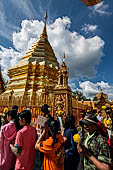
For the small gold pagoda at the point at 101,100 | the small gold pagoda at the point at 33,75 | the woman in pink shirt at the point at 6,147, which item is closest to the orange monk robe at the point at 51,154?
the woman in pink shirt at the point at 6,147

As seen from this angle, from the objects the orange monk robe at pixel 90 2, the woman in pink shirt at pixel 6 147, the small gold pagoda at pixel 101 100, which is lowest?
the woman in pink shirt at pixel 6 147

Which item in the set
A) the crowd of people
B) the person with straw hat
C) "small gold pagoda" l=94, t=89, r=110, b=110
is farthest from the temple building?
"small gold pagoda" l=94, t=89, r=110, b=110

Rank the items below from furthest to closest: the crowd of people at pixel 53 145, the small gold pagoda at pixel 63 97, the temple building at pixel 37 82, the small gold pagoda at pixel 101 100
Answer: the small gold pagoda at pixel 101 100
the temple building at pixel 37 82
the small gold pagoda at pixel 63 97
the crowd of people at pixel 53 145

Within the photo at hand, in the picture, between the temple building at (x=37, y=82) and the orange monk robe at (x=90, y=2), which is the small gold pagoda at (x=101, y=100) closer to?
the temple building at (x=37, y=82)

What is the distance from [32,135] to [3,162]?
0.89 metres

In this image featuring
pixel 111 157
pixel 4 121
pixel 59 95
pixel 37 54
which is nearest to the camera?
pixel 111 157

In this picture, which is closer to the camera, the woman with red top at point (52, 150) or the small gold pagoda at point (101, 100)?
the woman with red top at point (52, 150)

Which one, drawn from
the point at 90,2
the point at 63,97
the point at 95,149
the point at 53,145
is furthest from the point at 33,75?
the point at 95,149

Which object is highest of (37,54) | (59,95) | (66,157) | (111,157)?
(37,54)

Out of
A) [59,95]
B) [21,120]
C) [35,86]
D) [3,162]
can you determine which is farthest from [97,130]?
[35,86]

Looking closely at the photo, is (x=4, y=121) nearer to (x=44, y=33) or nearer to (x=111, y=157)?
(x=111, y=157)

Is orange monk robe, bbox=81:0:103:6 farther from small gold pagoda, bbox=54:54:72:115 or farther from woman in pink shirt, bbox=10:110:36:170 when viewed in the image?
small gold pagoda, bbox=54:54:72:115

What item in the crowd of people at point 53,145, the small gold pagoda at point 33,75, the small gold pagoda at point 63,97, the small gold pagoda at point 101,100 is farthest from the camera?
the small gold pagoda at point 101,100

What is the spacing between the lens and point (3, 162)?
2.49 metres
